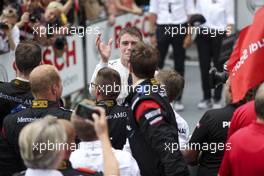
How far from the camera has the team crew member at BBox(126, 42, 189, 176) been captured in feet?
16.7

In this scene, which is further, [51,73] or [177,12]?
[177,12]

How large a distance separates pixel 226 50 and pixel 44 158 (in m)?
6.99

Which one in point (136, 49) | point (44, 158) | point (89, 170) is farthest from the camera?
point (136, 49)

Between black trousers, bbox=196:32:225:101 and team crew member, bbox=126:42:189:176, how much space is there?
200 inches

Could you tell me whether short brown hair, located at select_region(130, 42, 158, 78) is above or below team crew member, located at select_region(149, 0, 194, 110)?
above

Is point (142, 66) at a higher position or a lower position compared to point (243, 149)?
higher

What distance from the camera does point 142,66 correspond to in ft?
17.7

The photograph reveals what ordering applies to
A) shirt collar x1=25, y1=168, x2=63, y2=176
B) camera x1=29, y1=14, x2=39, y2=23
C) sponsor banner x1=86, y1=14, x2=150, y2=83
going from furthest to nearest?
sponsor banner x1=86, y1=14, x2=150, y2=83, camera x1=29, y1=14, x2=39, y2=23, shirt collar x1=25, y1=168, x2=63, y2=176

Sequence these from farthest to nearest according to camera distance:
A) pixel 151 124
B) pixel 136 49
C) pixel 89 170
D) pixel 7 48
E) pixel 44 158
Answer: pixel 7 48 < pixel 136 49 < pixel 151 124 < pixel 89 170 < pixel 44 158

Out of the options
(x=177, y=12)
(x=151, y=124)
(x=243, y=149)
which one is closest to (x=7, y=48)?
(x=177, y=12)

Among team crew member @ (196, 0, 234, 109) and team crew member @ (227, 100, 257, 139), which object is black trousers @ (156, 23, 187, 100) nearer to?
team crew member @ (196, 0, 234, 109)

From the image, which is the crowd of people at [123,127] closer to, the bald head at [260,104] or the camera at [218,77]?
the bald head at [260,104]

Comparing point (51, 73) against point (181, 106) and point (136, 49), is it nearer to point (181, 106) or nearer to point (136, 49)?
point (136, 49)

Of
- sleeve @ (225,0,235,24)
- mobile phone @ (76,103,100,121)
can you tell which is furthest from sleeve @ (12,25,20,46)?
mobile phone @ (76,103,100,121)
